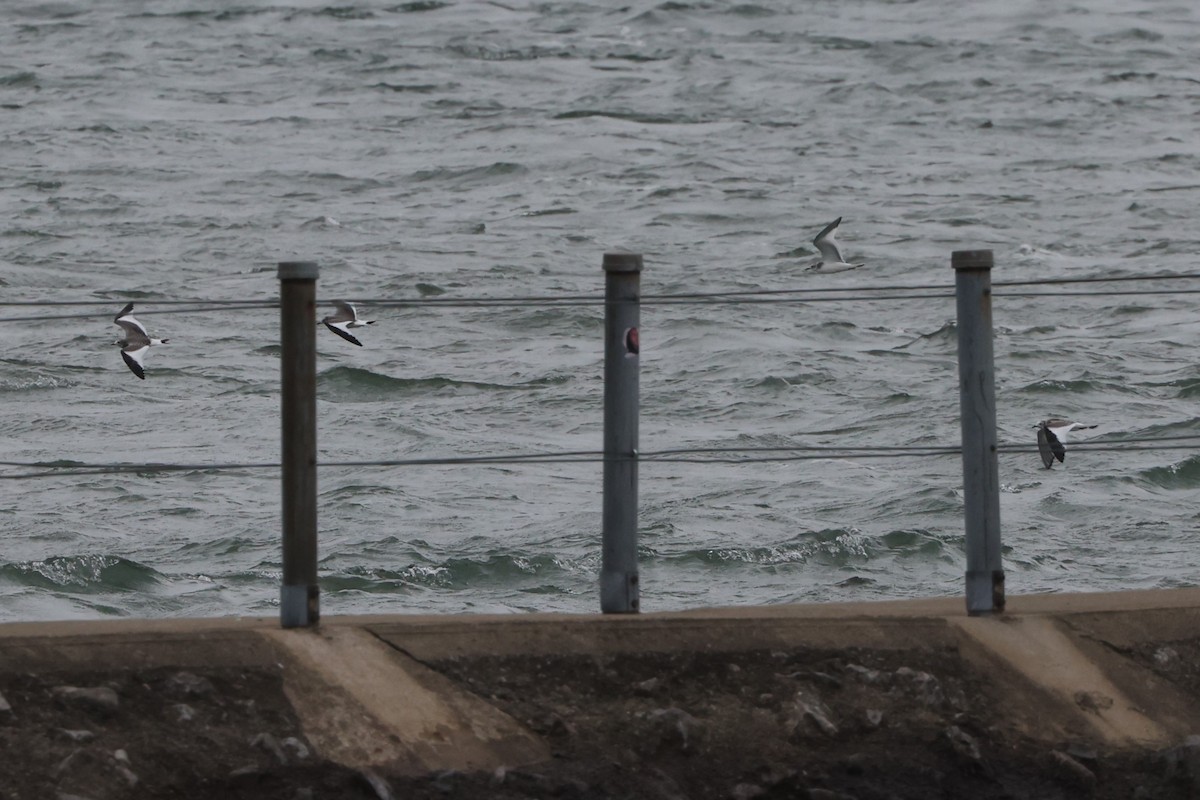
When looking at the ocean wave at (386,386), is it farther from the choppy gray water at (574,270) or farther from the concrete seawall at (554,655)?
the concrete seawall at (554,655)

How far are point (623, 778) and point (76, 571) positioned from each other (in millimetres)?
7031

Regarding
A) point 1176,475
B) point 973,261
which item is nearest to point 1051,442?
point 973,261

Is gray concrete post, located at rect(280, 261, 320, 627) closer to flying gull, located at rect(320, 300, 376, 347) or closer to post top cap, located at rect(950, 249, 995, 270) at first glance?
flying gull, located at rect(320, 300, 376, 347)

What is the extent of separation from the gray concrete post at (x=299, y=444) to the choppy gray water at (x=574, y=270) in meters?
4.81

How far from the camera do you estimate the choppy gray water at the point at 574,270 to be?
39.0 ft

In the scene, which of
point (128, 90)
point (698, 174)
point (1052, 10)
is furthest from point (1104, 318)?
point (1052, 10)

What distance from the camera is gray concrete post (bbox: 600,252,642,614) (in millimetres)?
5344

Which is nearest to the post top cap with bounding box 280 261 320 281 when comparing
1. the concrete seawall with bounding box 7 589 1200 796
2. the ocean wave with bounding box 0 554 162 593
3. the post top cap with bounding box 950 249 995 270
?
the concrete seawall with bounding box 7 589 1200 796

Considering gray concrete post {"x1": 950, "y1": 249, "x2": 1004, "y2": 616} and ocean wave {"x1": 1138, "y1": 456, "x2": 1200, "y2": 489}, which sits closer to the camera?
gray concrete post {"x1": 950, "y1": 249, "x2": 1004, "y2": 616}

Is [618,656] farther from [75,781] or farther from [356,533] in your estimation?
[356,533]

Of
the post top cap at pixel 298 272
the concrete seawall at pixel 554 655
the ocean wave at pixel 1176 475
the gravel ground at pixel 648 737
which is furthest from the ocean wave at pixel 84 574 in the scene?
the ocean wave at pixel 1176 475

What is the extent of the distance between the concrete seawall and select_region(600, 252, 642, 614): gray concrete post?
22cm

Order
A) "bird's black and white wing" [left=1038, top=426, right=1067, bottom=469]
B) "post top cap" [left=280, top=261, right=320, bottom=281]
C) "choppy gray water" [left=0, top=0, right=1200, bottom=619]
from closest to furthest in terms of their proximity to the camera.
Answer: "post top cap" [left=280, top=261, right=320, bottom=281] < "bird's black and white wing" [left=1038, top=426, right=1067, bottom=469] < "choppy gray water" [left=0, top=0, right=1200, bottom=619]

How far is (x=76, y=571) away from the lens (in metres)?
11.1
